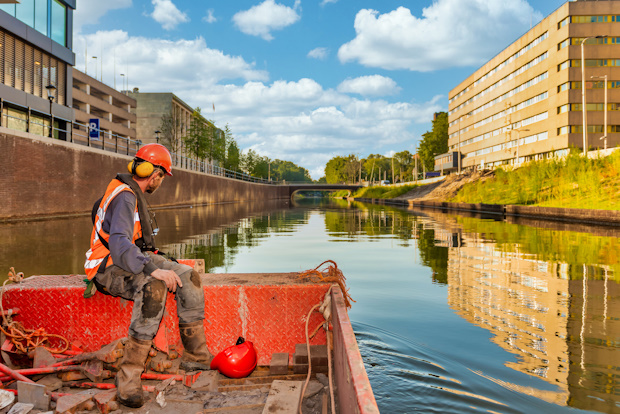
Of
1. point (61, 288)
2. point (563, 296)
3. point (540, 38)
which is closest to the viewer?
point (61, 288)

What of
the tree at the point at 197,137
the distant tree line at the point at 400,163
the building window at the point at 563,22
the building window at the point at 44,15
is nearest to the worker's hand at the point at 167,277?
the building window at the point at 44,15

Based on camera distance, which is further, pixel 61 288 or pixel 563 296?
pixel 563 296

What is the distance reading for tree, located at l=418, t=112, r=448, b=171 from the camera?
371 ft

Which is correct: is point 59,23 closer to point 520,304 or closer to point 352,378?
point 520,304

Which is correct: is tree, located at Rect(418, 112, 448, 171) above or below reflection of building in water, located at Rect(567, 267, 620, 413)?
above

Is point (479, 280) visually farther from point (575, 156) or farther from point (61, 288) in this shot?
point (575, 156)

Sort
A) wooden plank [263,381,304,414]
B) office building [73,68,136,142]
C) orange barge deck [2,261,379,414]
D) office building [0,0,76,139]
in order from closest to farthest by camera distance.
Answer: wooden plank [263,381,304,414]
orange barge deck [2,261,379,414]
office building [0,0,76,139]
office building [73,68,136,142]

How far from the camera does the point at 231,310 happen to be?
13.4 ft

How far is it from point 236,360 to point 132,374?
2.51 feet

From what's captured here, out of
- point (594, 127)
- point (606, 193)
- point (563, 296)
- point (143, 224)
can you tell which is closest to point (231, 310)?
point (143, 224)

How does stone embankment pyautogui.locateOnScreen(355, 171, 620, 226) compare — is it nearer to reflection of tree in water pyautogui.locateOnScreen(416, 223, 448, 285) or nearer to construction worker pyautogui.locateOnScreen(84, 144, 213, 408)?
reflection of tree in water pyautogui.locateOnScreen(416, 223, 448, 285)

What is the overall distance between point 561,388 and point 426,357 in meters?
1.07

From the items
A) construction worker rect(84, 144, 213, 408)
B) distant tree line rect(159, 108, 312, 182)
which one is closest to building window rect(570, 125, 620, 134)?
distant tree line rect(159, 108, 312, 182)

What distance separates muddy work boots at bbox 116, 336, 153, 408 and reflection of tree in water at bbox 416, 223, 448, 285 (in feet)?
17.1
